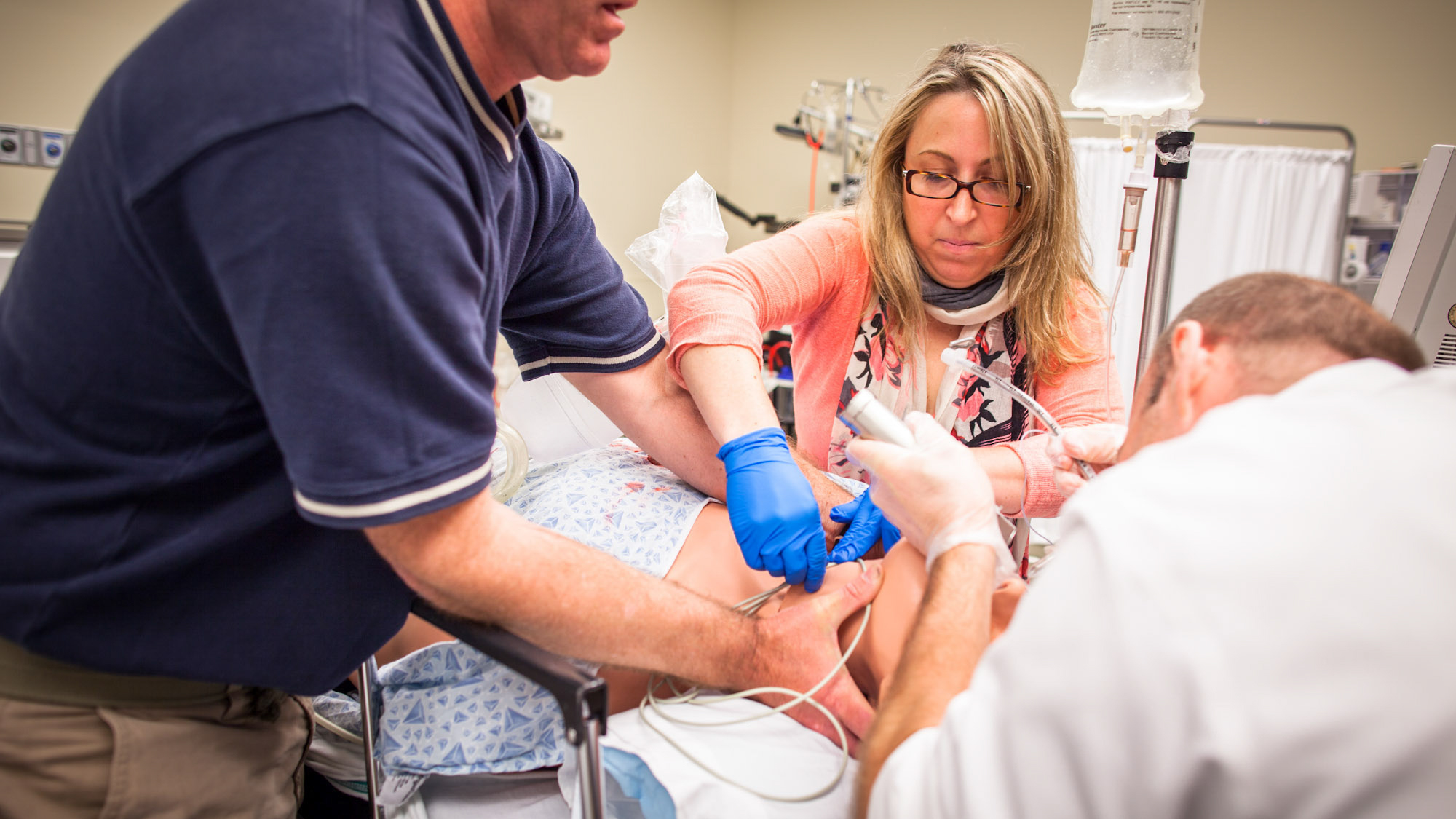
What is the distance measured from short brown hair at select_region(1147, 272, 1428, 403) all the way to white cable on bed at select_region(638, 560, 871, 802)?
1.97ft

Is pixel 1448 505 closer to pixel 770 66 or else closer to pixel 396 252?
pixel 396 252

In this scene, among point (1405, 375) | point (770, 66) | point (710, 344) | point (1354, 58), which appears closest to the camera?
point (1405, 375)

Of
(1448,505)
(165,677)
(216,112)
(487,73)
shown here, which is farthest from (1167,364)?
(165,677)

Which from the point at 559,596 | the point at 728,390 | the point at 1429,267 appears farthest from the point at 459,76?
the point at 1429,267

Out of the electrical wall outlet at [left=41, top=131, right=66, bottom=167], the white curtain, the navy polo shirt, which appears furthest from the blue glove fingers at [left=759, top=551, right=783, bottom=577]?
the electrical wall outlet at [left=41, top=131, right=66, bottom=167]

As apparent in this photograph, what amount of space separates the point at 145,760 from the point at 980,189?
5.05 ft

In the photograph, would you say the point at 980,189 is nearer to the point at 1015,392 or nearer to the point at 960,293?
the point at 960,293

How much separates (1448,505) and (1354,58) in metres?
4.22

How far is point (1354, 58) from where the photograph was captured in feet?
11.7

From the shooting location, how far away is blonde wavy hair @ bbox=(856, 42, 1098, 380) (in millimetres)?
1427

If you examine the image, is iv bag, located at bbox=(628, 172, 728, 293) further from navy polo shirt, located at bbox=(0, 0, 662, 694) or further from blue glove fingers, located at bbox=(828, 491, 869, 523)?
navy polo shirt, located at bbox=(0, 0, 662, 694)

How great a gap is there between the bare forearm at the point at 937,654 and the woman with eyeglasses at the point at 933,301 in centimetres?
36

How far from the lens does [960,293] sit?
1.58m

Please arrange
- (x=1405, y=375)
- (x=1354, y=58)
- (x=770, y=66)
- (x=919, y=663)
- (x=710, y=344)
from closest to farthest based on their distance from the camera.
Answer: (x=1405, y=375) < (x=919, y=663) < (x=710, y=344) < (x=1354, y=58) < (x=770, y=66)
